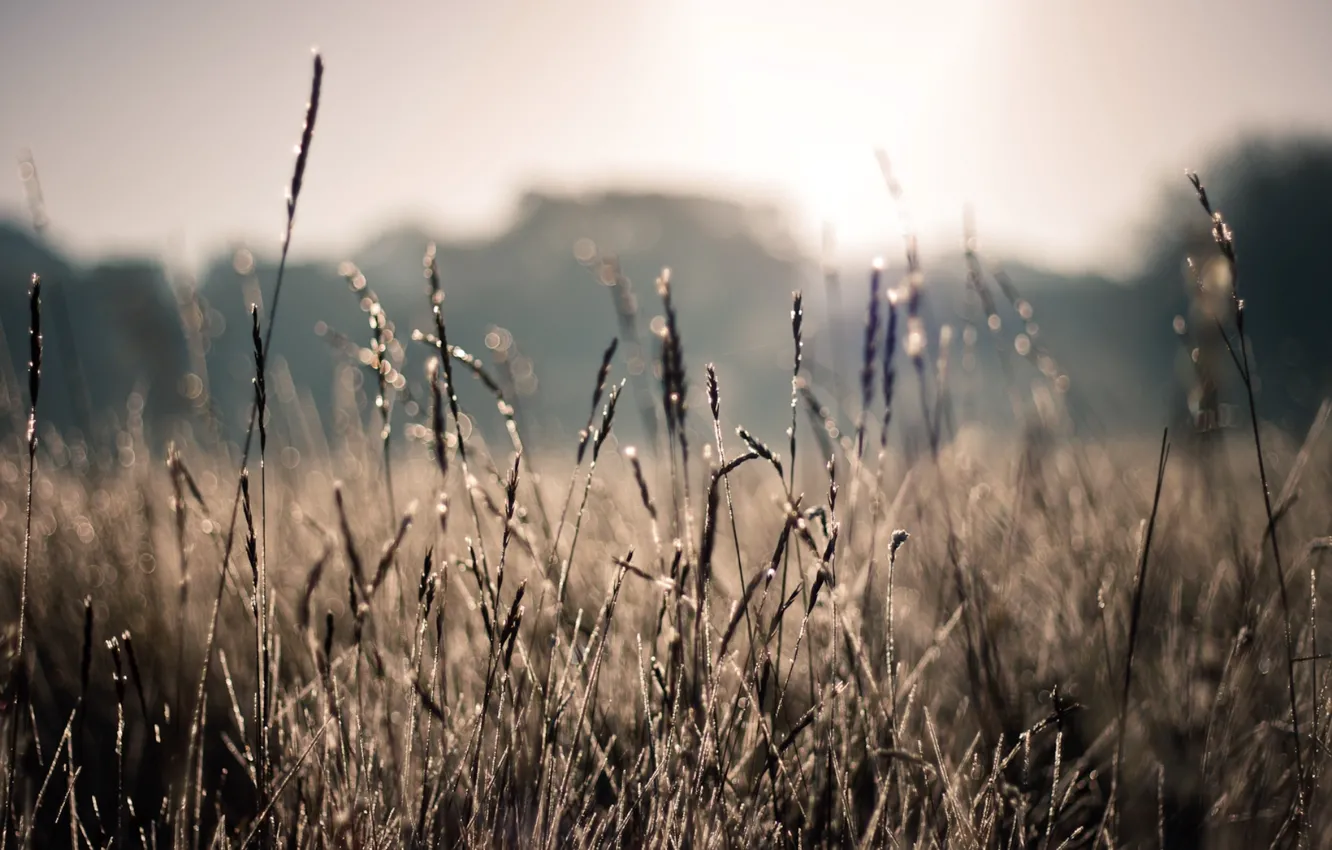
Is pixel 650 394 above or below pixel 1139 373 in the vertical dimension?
above

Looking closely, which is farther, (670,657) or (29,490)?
(670,657)

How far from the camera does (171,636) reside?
6.98ft

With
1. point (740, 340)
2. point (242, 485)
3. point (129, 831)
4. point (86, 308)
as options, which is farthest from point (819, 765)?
point (86, 308)

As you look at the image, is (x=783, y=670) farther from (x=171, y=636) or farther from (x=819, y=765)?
(x=171, y=636)

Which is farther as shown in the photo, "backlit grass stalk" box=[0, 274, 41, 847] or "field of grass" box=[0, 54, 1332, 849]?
"field of grass" box=[0, 54, 1332, 849]

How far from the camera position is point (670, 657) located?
3.76 ft

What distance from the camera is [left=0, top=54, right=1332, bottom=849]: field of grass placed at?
1.05m

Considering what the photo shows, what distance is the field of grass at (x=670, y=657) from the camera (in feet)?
3.43

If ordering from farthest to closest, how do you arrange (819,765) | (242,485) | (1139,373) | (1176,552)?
(1139,373) → (1176,552) → (819,765) → (242,485)

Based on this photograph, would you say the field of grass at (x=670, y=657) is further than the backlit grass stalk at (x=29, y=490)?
Yes

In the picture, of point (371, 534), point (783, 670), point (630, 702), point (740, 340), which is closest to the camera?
point (630, 702)

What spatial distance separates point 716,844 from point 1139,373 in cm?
3061

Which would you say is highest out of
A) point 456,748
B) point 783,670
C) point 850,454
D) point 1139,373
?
point 850,454

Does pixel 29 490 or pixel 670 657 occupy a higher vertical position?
pixel 29 490
